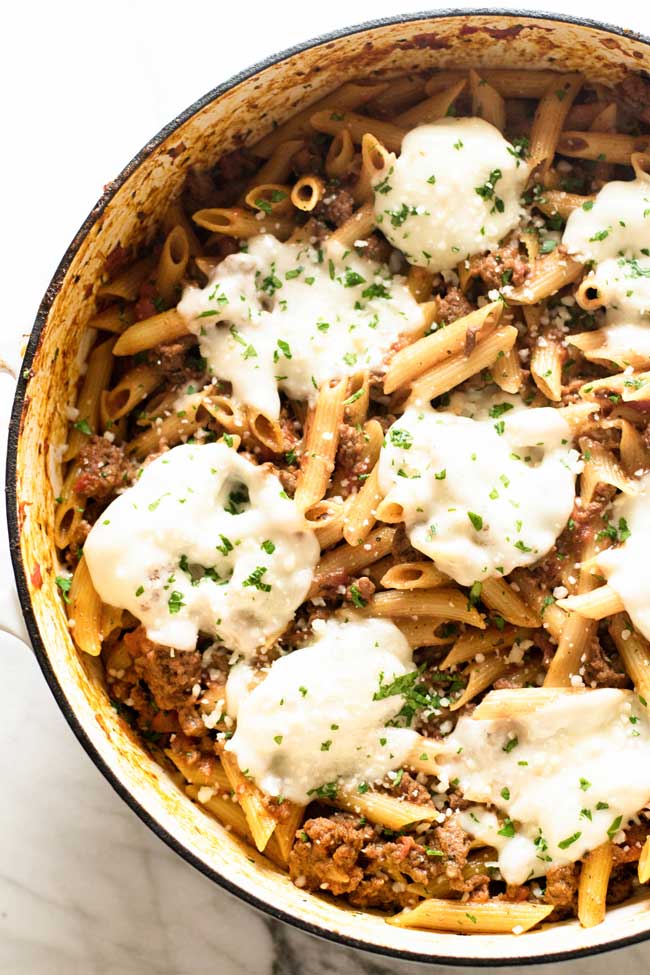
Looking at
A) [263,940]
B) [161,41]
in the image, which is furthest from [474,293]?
[263,940]

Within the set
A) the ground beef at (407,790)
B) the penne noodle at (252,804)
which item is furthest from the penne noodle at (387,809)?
the penne noodle at (252,804)

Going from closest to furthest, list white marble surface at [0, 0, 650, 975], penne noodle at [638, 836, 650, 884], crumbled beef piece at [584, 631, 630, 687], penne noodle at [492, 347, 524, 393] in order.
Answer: penne noodle at [638, 836, 650, 884] < crumbled beef piece at [584, 631, 630, 687] < penne noodle at [492, 347, 524, 393] < white marble surface at [0, 0, 650, 975]

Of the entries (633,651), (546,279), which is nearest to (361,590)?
(633,651)

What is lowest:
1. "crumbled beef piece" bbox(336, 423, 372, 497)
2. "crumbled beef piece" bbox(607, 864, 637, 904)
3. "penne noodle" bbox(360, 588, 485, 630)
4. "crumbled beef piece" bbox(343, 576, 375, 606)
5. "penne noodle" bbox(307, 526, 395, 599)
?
"crumbled beef piece" bbox(607, 864, 637, 904)

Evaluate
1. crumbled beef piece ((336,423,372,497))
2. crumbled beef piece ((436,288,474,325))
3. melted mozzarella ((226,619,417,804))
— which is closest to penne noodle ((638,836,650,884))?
melted mozzarella ((226,619,417,804))

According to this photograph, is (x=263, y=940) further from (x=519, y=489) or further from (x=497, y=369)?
(x=497, y=369)

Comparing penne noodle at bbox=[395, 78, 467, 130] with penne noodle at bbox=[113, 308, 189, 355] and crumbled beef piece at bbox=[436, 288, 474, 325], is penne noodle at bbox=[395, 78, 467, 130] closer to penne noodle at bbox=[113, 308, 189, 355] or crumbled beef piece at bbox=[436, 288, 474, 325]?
crumbled beef piece at bbox=[436, 288, 474, 325]
